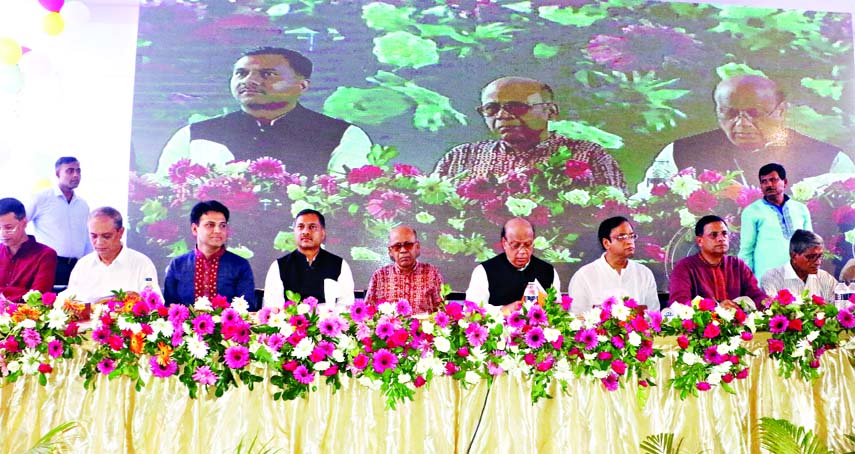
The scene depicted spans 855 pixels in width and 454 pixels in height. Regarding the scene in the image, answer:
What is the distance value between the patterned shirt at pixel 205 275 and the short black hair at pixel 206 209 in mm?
251

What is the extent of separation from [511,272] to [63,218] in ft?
9.55

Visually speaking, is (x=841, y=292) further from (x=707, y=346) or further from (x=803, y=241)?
(x=707, y=346)

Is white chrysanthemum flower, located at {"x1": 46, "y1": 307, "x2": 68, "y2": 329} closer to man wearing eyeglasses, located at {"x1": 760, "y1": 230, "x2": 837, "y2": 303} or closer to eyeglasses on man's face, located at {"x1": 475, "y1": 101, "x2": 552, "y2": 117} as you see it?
eyeglasses on man's face, located at {"x1": 475, "y1": 101, "x2": 552, "y2": 117}

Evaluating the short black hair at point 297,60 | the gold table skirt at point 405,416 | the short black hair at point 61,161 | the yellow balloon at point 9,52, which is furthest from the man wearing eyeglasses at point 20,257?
the short black hair at point 297,60

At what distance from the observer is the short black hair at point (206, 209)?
454cm

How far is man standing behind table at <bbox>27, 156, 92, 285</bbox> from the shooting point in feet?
15.0

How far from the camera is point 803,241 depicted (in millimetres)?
5168

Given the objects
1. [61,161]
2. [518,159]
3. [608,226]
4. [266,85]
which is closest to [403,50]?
[266,85]

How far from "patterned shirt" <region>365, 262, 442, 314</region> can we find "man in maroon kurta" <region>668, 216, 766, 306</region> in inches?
65.7

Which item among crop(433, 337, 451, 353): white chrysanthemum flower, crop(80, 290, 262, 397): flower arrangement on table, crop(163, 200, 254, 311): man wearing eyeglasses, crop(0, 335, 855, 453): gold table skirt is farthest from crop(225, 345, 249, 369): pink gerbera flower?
crop(163, 200, 254, 311): man wearing eyeglasses

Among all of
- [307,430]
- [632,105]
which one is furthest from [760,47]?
[307,430]

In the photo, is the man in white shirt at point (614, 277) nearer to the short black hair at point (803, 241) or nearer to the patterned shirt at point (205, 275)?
the short black hair at point (803, 241)

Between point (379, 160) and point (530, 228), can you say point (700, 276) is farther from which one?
point (379, 160)

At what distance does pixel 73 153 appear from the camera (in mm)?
4676
